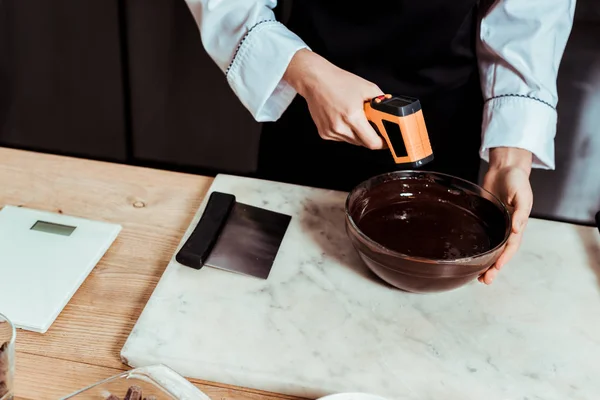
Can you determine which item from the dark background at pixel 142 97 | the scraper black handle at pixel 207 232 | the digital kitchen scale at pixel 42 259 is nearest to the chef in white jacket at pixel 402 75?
the scraper black handle at pixel 207 232

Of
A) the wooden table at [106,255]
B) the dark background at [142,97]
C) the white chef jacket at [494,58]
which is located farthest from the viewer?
the dark background at [142,97]

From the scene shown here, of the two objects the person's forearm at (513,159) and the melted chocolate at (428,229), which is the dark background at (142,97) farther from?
the melted chocolate at (428,229)

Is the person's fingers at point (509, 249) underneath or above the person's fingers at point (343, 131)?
underneath

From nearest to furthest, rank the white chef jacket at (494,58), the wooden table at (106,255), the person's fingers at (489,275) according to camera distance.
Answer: the wooden table at (106,255)
the person's fingers at (489,275)
the white chef jacket at (494,58)

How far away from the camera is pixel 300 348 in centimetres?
73

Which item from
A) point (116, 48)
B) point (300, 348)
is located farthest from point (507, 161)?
point (116, 48)

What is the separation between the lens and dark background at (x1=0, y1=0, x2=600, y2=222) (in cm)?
161

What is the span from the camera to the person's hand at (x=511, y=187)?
2.74ft

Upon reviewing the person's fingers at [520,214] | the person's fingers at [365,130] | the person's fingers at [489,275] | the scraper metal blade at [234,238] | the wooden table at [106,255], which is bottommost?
the wooden table at [106,255]

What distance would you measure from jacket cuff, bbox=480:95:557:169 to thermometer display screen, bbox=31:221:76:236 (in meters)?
0.62

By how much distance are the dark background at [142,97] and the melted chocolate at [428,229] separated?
0.83m

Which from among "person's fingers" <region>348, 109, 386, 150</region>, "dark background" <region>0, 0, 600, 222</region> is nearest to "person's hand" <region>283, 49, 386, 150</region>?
"person's fingers" <region>348, 109, 386, 150</region>

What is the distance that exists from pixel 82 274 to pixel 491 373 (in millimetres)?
507

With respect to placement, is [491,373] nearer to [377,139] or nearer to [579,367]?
[579,367]
